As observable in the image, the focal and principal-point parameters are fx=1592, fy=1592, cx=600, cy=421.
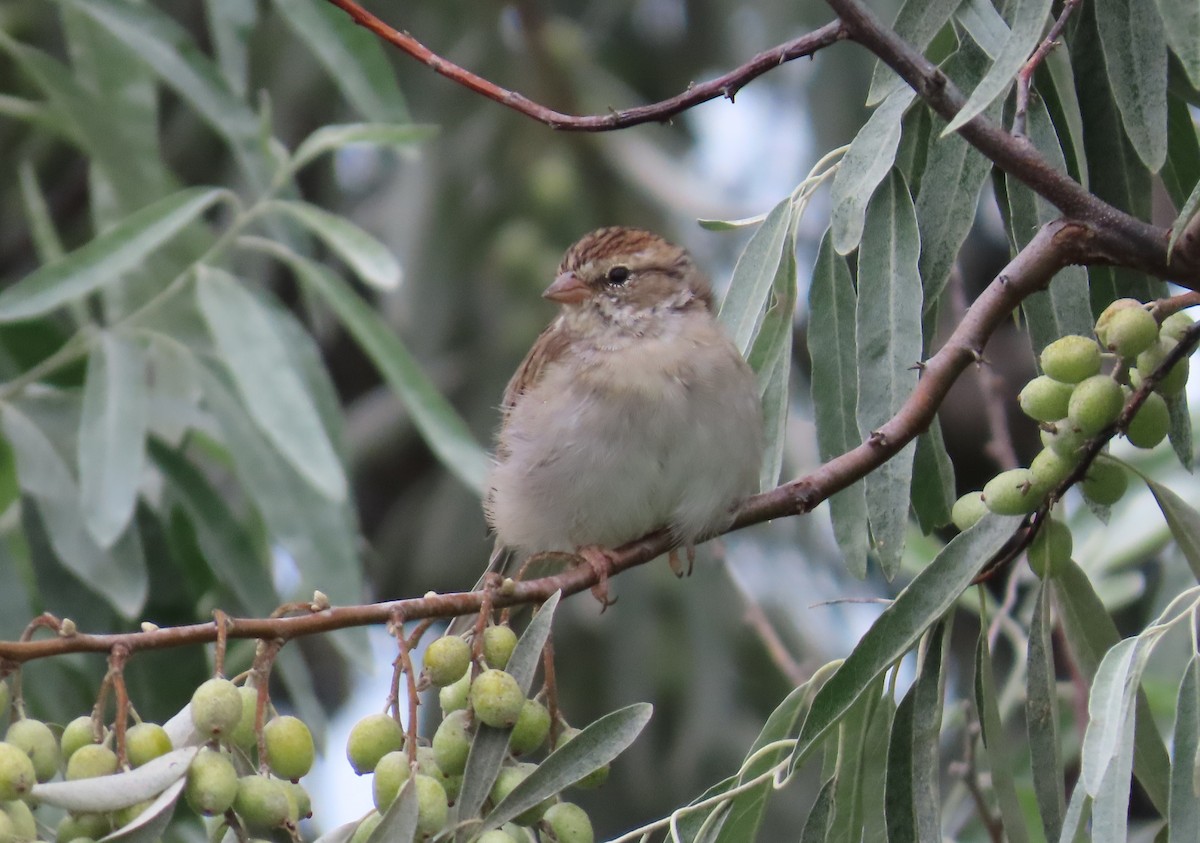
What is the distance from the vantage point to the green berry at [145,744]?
177cm

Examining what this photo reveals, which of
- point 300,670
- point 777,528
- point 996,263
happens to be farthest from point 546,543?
point 996,263

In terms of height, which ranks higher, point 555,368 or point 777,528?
point 555,368

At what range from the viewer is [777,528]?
560 centimetres

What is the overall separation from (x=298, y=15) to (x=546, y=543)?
126 centimetres

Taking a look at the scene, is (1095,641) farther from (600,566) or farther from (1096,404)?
(600,566)

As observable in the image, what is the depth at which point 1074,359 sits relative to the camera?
1881 mm

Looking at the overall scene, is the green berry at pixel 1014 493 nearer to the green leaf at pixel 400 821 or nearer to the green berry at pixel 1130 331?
the green berry at pixel 1130 331

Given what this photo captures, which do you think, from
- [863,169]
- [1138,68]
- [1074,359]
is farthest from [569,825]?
[1138,68]

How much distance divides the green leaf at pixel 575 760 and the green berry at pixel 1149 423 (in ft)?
2.19

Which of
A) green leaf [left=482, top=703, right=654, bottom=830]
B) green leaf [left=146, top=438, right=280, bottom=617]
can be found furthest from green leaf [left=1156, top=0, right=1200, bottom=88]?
green leaf [left=146, top=438, right=280, bottom=617]

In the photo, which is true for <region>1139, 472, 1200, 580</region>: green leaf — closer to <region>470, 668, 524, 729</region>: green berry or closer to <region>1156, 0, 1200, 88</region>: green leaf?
<region>1156, 0, 1200, 88</region>: green leaf

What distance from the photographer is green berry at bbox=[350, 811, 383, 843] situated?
1.82 metres

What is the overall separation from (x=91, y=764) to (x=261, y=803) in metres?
0.19

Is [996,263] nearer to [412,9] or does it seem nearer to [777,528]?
[777,528]
